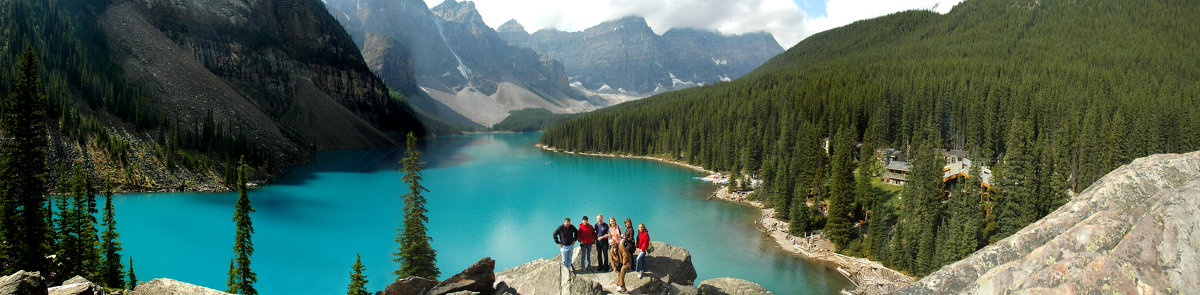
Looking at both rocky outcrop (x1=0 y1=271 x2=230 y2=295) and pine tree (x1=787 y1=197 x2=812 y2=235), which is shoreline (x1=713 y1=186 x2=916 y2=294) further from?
rocky outcrop (x1=0 y1=271 x2=230 y2=295)

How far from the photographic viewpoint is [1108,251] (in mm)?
7410

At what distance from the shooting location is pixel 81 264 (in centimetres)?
2219

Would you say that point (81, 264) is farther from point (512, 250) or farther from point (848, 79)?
point (848, 79)

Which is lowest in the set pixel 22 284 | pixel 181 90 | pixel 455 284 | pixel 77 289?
pixel 455 284

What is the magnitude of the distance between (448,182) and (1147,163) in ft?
237

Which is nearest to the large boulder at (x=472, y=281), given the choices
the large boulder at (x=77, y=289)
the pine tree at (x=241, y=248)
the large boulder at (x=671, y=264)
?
Answer: the large boulder at (x=671, y=264)

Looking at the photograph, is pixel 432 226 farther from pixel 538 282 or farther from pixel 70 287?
pixel 70 287

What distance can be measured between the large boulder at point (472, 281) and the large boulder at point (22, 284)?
664 centimetres

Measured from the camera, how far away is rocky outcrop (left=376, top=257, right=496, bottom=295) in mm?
11773

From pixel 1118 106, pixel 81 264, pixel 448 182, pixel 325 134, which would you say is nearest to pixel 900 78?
pixel 1118 106

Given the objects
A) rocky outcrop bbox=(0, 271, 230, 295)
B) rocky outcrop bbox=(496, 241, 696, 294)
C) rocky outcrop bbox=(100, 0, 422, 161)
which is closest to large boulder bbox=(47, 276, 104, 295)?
rocky outcrop bbox=(0, 271, 230, 295)

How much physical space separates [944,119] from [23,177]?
89.2 m

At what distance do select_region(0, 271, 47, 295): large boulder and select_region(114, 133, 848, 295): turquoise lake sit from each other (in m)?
21.2

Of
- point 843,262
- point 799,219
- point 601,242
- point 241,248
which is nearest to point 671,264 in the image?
point 601,242
